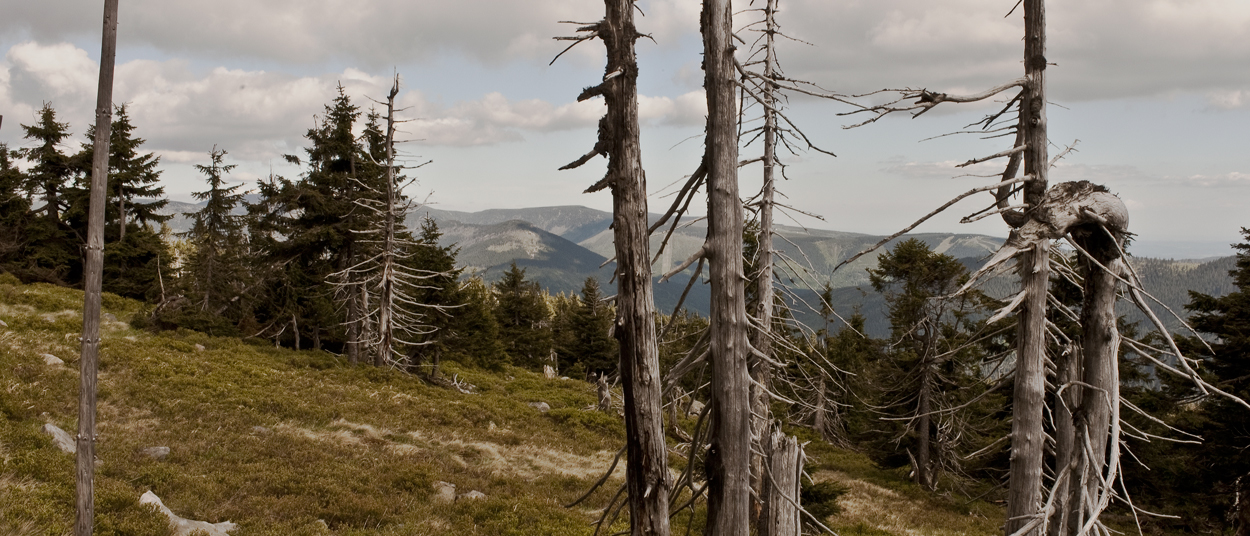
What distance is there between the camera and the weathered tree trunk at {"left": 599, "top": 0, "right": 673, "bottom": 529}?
223 inches

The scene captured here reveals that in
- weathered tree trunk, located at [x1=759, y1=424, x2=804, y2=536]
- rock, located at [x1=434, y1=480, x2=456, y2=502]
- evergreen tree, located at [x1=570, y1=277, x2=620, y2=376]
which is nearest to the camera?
weathered tree trunk, located at [x1=759, y1=424, x2=804, y2=536]

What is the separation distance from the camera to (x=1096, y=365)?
5016 mm

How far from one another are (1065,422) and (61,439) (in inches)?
563

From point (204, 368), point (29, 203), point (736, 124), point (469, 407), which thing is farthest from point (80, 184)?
point (736, 124)

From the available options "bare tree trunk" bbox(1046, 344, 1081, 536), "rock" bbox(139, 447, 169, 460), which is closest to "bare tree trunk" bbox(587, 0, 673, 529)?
"bare tree trunk" bbox(1046, 344, 1081, 536)

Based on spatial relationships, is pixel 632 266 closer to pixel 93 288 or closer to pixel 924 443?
pixel 93 288

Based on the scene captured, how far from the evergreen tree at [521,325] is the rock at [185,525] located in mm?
36223

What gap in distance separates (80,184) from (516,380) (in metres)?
26.2

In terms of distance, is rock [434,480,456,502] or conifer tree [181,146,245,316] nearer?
rock [434,480,456,502]

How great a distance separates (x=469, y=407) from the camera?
22.2 meters

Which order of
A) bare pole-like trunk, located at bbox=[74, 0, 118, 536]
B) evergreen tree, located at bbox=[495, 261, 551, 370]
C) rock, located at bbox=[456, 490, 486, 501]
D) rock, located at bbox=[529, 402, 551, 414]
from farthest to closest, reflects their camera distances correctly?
evergreen tree, located at bbox=[495, 261, 551, 370] < rock, located at bbox=[529, 402, 551, 414] < rock, located at bbox=[456, 490, 486, 501] < bare pole-like trunk, located at bbox=[74, 0, 118, 536]

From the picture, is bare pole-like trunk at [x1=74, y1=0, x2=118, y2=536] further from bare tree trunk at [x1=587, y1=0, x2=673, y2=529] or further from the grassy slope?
bare tree trunk at [x1=587, y1=0, x2=673, y2=529]

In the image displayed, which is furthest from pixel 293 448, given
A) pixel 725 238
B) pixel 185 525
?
pixel 725 238

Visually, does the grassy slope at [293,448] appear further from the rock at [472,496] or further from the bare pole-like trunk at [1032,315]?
the bare pole-like trunk at [1032,315]
